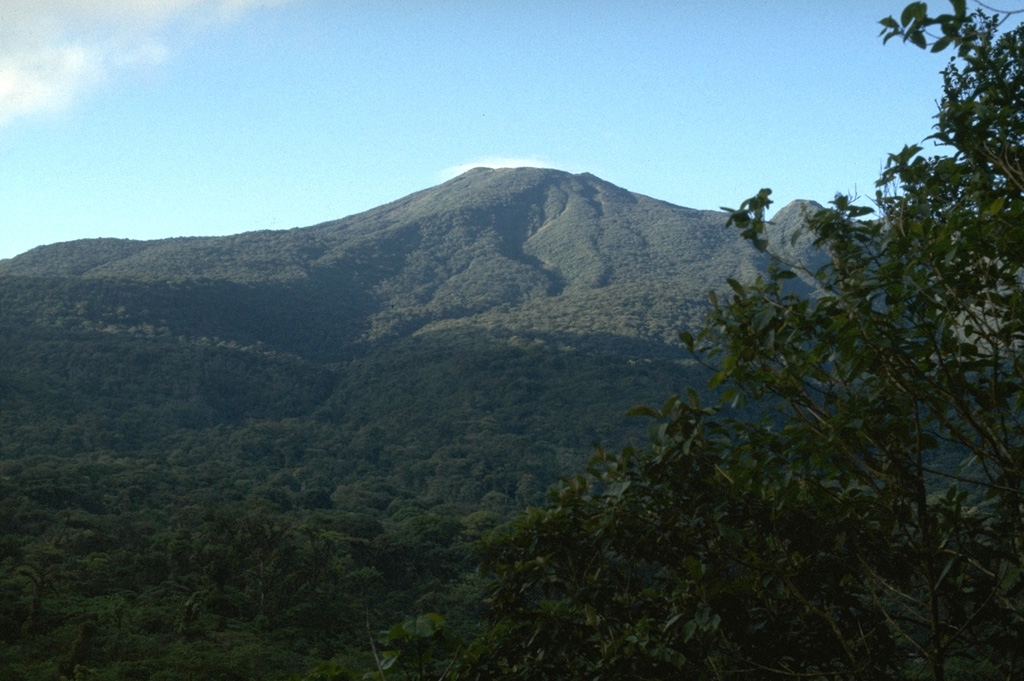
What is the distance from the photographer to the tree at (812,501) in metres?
2.62

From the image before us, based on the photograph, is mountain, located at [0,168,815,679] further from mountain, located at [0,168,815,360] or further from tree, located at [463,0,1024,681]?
tree, located at [463,0,1024,681]

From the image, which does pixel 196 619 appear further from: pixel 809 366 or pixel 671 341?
pixel 671 341

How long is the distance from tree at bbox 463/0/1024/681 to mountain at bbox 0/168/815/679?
127 centimetres

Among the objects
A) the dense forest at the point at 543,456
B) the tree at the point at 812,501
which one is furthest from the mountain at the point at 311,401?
the tree at the point at 812,501

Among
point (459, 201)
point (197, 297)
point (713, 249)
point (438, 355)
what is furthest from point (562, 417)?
point (459, 201)

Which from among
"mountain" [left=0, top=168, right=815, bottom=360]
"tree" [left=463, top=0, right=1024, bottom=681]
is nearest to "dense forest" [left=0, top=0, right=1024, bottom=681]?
"tree" [left=463, top=0, right=1024, bottom=681]

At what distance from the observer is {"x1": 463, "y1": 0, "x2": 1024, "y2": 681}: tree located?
2615mm

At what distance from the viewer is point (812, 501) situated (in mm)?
2990

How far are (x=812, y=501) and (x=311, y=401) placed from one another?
5695 centimetres

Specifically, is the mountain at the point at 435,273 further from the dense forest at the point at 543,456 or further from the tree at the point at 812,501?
the tree at the point at 812,501

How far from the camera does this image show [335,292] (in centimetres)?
7931

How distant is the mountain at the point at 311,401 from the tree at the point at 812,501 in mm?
1267

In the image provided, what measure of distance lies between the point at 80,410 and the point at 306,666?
3248 centimetres

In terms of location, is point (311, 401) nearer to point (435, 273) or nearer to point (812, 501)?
point (435, 273)
